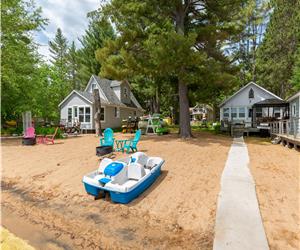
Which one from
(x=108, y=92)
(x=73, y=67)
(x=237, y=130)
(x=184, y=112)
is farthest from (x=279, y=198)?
(x=73, y=67)

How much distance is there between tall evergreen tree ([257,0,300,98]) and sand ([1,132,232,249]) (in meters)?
27.0

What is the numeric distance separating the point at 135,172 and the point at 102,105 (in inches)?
638

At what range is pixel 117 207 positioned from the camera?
4.89 meters

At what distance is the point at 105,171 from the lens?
562 cm

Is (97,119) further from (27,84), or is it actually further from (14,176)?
(14,176)

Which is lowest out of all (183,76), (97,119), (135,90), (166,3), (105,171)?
(105,171)

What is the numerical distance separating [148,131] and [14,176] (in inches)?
462

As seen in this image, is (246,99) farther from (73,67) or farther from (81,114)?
(73,67)

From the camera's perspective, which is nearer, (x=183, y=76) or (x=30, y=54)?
(x=183, y=76)

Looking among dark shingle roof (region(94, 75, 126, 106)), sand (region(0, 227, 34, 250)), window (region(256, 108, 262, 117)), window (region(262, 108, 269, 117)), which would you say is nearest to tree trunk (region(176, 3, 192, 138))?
dark shingle roof (region(94, 75, 126, 106))

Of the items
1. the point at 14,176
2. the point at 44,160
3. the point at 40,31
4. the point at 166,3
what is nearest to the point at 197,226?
the point at 14,176

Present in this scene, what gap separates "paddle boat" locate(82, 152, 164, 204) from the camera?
497 centimetres

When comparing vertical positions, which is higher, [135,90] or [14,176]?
[135,90]

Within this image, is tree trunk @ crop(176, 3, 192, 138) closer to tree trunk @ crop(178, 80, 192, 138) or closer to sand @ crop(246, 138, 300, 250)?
tree trunk @ crop(178, 80, 192, 138)
